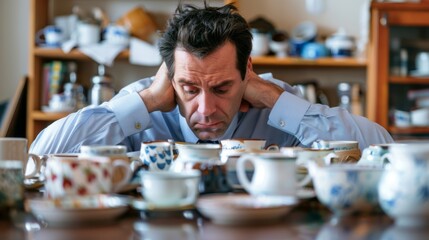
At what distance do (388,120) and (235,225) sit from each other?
3.08 meters

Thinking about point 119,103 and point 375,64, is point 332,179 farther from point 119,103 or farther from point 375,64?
point 375,64

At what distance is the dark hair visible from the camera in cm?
212

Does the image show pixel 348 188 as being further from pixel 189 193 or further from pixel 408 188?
pixel 189 193

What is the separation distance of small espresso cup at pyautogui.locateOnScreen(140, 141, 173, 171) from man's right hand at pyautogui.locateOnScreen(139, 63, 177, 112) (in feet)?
2.46

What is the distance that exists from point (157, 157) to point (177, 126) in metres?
0.91

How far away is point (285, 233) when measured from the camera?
3.18ft

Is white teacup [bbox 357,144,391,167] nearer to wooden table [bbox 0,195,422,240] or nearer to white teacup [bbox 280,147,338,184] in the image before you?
white teacup [bbox 280,147,338,184]

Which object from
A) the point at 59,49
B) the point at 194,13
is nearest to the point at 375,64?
the point at 59,49

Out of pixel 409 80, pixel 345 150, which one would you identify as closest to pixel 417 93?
pixel 409 80

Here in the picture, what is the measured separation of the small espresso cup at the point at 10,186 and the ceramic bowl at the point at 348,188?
46 centimetres

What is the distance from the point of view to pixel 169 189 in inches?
43.2

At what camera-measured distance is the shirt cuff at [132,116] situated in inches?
84.3

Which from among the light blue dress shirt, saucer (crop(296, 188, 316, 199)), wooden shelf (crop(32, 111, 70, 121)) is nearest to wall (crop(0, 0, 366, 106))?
wooden shelf (crop(32, 111, 70, 121))

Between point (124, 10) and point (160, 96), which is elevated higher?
point (124, 10)
